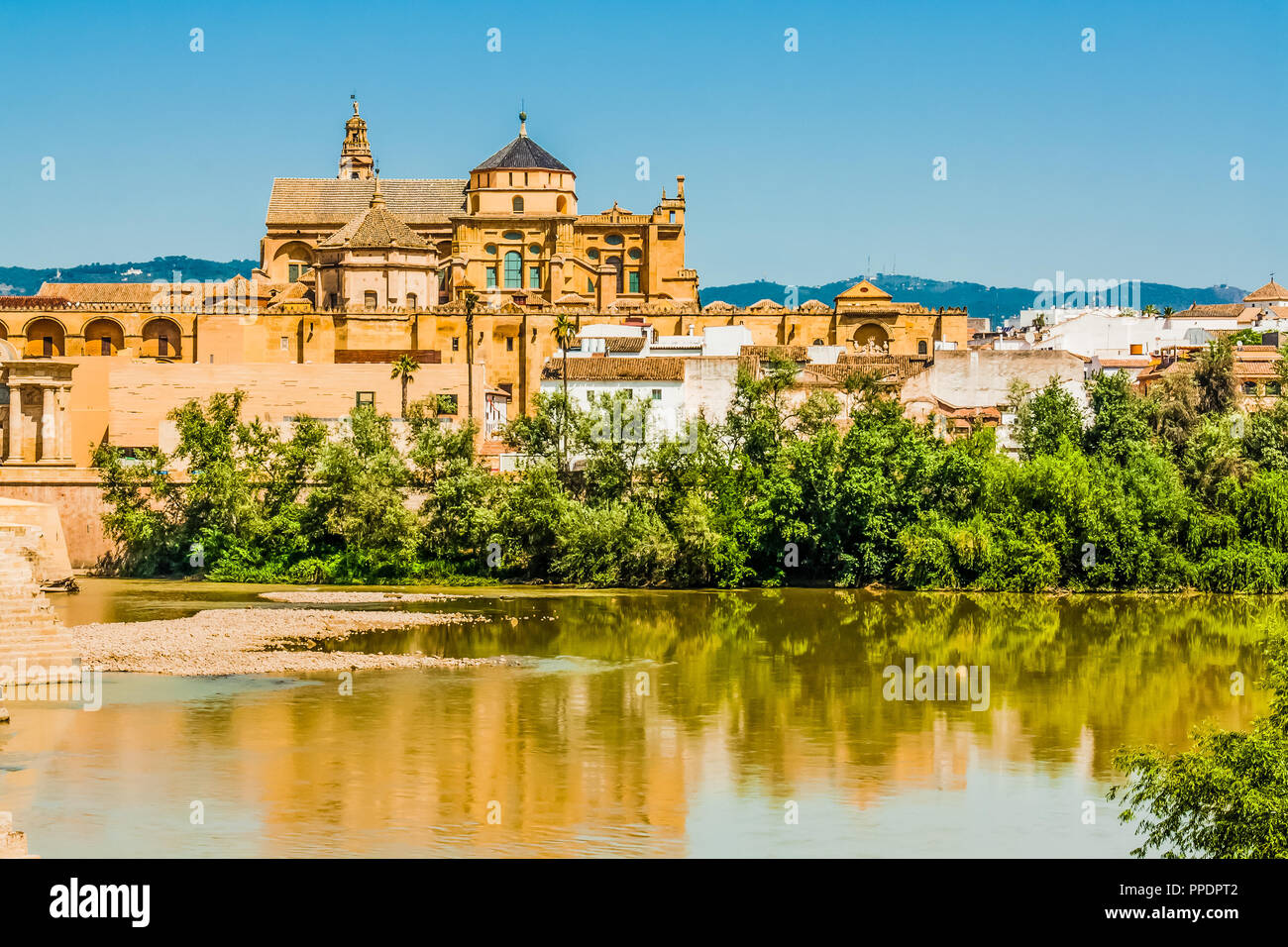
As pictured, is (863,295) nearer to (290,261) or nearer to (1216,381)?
(1216,381)

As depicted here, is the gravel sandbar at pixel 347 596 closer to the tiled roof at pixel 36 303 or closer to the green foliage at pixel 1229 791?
the green foliage at pixel 1229 791

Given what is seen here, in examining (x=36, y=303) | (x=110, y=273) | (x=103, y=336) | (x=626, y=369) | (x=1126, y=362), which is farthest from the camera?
(x=110, y=273)

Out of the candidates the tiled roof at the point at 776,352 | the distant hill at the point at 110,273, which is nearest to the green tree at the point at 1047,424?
the tiled roof at the point at 776,352

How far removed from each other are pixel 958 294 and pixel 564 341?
489ft

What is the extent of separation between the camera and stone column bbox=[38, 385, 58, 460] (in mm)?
39562

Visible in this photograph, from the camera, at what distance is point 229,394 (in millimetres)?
42281

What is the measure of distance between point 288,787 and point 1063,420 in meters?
26.2

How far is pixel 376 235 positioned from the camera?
175 ft

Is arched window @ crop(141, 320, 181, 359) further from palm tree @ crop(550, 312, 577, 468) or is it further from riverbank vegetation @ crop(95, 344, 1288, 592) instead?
riverbank vegetation @ crop(95, 344, 1288, 592)

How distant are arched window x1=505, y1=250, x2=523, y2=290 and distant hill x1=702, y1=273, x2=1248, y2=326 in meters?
115

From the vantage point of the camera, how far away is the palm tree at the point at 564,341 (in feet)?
120

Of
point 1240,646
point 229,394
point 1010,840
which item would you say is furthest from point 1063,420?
point 1010,840

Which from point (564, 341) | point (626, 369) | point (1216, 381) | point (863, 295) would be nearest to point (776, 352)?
point (626, 369)
